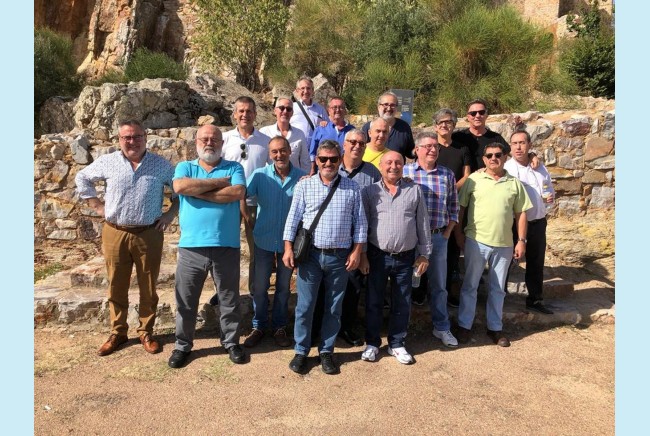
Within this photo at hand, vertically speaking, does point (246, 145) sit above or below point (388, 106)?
→ below

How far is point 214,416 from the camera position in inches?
114

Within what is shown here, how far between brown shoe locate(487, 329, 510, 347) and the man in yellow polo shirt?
187cm

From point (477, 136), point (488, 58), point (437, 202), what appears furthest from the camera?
point (488, 58)

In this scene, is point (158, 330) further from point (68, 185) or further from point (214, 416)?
point (68, 185)

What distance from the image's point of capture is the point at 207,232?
3381 millimetres

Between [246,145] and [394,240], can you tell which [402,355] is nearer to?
[394,240]

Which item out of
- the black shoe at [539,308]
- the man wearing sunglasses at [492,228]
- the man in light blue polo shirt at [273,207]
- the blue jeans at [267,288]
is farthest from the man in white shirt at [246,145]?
the black shoe at [539,308]

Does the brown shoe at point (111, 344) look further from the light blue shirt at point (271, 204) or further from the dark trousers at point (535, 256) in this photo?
the dark trousers at point (535, 256)

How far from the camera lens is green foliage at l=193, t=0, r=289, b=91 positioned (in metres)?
15.7

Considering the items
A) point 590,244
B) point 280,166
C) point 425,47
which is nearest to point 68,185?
point 280,166

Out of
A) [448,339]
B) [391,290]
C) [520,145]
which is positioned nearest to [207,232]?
[391,290]

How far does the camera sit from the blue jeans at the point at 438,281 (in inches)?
150

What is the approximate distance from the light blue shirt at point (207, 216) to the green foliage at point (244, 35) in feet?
44.3

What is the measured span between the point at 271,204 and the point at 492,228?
191cm
